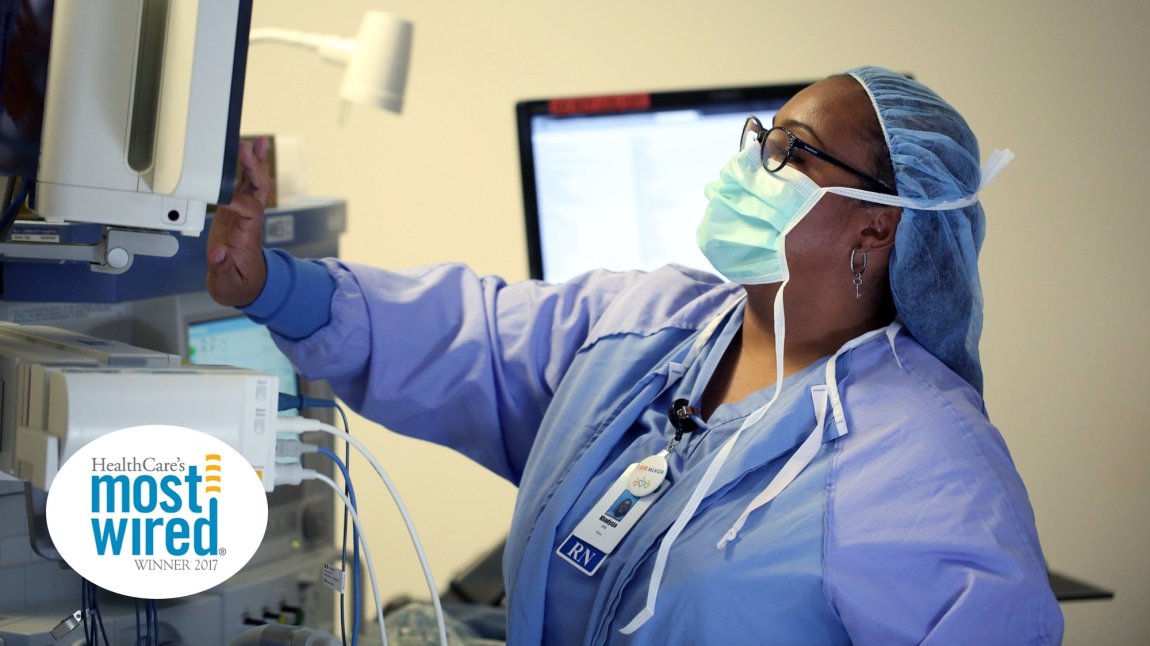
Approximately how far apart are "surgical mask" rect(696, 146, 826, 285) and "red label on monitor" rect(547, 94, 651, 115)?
537mm

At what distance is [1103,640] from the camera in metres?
2.50

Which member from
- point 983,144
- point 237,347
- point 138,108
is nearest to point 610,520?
point 237,347

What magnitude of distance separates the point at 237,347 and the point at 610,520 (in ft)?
1.69

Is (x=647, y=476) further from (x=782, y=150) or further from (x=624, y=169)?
(x=624, y=169)

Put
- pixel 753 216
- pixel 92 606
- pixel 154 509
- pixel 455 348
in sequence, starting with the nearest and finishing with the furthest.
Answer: pixel 154 509 < pixel 92 606 < pixel 753 216 < pixel 455 348

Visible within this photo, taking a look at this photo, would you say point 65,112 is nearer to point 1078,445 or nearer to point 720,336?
point 720,336

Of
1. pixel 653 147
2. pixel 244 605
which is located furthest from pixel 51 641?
pixel 653 147

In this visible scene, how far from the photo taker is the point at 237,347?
134cm

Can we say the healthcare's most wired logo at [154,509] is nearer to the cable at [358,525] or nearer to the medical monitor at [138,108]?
the cable at [358,525]

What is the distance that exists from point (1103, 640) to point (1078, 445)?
0.45 m

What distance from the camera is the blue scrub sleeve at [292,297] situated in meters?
1.13

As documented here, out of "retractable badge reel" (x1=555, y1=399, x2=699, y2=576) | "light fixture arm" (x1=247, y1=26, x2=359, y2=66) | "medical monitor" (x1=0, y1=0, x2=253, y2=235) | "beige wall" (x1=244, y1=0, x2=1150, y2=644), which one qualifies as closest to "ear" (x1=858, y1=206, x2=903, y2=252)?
"retractable badge reel" (x1=555, y1=399, x2=699, y2=576)

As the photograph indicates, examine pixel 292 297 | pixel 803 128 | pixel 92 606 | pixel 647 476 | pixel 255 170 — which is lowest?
pixel 92 606

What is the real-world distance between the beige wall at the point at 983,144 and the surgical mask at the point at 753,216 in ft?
4.35
